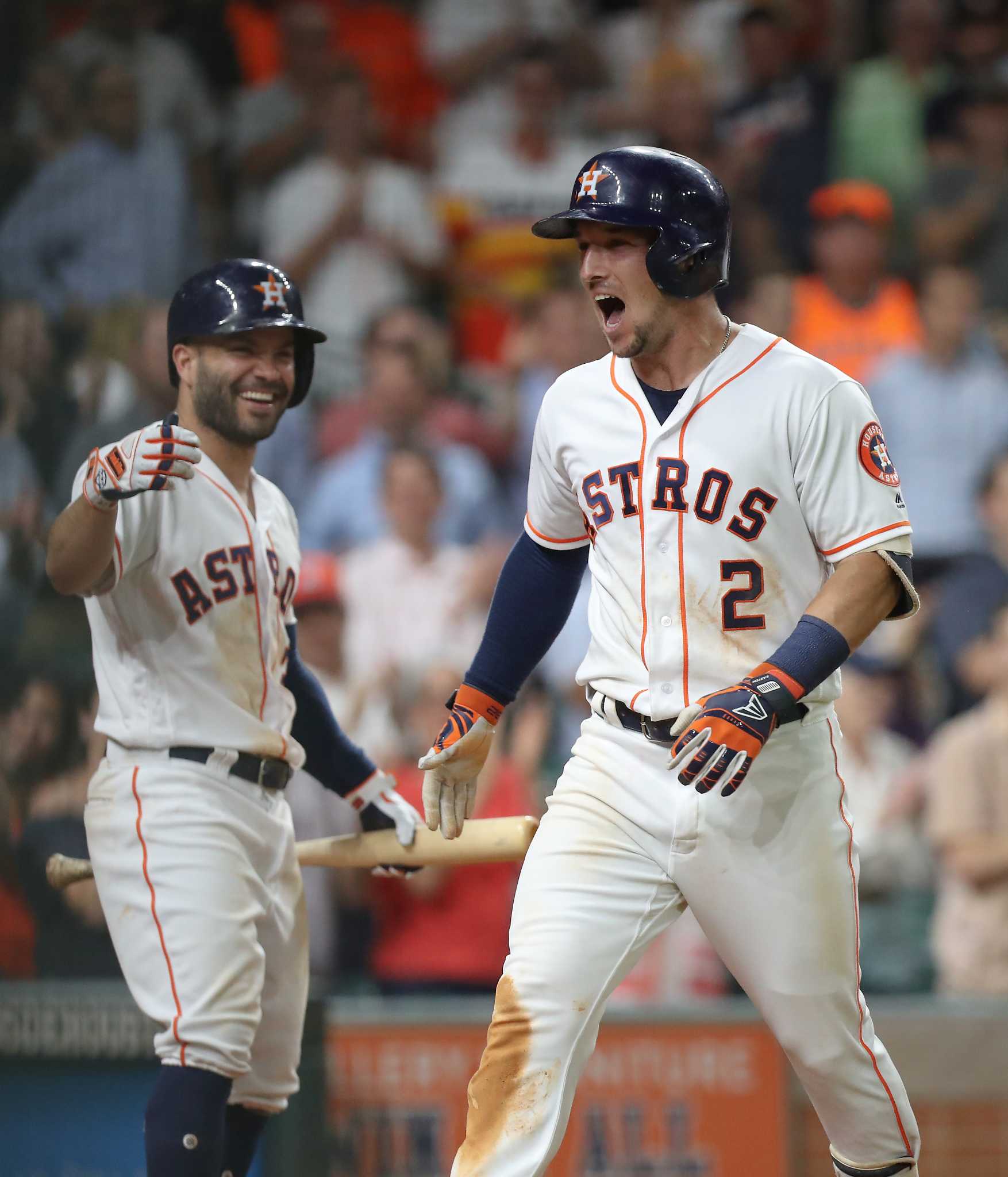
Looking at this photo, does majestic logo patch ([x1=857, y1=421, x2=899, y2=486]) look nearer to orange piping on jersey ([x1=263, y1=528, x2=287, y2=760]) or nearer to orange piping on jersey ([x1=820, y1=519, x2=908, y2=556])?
orange piping on jersey ([x1=820, y1=519, x2=908, y2=556])

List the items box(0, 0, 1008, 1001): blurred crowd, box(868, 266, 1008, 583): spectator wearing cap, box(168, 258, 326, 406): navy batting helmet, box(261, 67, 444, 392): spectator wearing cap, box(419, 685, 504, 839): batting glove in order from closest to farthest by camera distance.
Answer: box(419, 685, 504, 839): batting glove < box(168, 258, 326, 406): navy batting helmet < box(0, 0, 1008, 1001): blurred crowd < box(868, 266, 1008, 583): spectator wearing cap < box(261, 67, 444, 392): spectator wearing cap

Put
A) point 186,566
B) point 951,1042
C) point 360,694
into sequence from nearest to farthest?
point 186,566, point 951,1042, point 360,694

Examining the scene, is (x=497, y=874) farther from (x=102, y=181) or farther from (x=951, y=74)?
(x=951, y=74)

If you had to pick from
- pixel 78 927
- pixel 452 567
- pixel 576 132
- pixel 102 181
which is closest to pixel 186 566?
pixel 78 927

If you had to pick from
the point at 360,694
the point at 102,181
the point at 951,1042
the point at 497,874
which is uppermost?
the point at 102,181

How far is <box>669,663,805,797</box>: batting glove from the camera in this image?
9.07 feet

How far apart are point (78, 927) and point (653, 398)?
3051 mm

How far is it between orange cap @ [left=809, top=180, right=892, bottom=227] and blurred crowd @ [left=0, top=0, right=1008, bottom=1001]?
28 mm

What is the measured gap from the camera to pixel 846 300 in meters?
7.29

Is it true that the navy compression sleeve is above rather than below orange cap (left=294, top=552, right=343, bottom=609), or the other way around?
below

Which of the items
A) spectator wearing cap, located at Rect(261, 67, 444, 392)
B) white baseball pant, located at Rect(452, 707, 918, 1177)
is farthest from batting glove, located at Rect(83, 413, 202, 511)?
spectator wearing cap, located at Rect(261, 67, 444, 392)

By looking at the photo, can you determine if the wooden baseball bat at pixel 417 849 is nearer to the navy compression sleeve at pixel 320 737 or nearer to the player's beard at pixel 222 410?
the navy compression sleeve at pixel 320 737

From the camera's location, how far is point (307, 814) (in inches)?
223

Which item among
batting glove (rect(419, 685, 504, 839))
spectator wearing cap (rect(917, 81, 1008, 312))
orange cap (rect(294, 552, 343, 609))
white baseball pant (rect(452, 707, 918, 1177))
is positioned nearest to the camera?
white baseball pant (rect(452, 707, 918, 1177))
